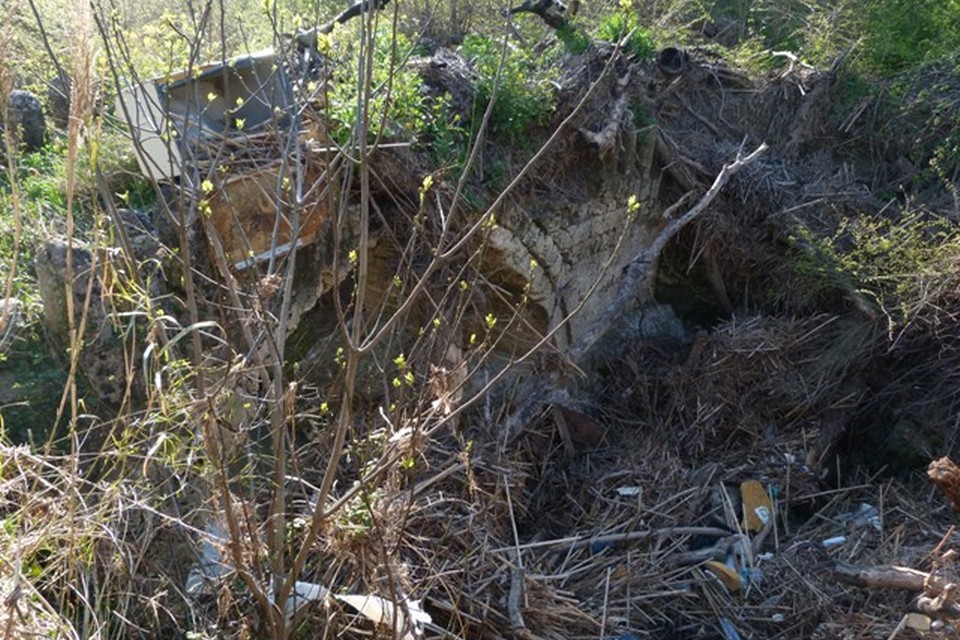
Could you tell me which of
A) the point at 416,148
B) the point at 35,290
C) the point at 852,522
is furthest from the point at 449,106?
the point at 852,522

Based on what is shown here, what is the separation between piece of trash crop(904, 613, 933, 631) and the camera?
4.38 meters

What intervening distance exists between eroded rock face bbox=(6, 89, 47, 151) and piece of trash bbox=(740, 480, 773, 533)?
197 inches

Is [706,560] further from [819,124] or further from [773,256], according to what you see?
[819,124]

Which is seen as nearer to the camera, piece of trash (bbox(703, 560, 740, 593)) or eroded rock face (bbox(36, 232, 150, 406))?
eroded rock face (bbox(36, 232, 150, 406))

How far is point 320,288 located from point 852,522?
11.6 ft

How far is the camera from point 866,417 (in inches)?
266

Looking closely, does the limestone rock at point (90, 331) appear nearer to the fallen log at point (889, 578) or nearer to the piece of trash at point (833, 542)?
the fallen log at point (889, 578)

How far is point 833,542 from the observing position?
5684 millimetres

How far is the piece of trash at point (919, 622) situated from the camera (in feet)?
14.4

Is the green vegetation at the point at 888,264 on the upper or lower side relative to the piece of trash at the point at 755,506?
upper

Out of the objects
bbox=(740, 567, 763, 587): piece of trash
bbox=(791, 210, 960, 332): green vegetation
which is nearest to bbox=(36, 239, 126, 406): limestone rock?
bbox=(740, 567, 763, 587): piece of trash

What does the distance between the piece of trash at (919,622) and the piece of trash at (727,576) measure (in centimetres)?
101

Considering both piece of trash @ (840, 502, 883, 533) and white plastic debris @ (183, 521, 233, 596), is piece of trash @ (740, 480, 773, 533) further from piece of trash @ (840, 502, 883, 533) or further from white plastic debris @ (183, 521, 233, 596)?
white plastic debris @ (183, 521, 233, 596)

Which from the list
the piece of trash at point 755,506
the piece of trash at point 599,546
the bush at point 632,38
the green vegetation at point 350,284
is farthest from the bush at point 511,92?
the piece of trash at point 755,506
